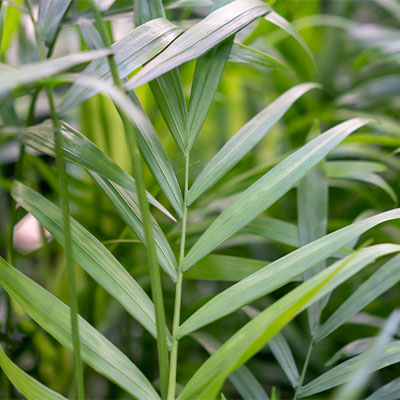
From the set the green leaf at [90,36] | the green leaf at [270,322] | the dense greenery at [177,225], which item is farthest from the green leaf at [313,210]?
the green leaf at [90,36]

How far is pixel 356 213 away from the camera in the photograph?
70 cm

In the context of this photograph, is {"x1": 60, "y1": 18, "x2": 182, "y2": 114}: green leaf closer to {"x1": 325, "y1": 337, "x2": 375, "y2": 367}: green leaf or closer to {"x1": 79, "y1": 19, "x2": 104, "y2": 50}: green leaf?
{"x1": 79, "y1": 19, "x2": 104, "y2": 50}: green leaf

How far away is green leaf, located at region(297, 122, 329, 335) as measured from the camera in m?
0.39

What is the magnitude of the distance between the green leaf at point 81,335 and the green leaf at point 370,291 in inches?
6.4

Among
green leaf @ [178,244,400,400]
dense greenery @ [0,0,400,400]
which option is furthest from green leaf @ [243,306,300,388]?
green leaf @ [178,244,400,400]

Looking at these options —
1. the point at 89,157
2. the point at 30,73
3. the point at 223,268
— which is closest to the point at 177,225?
the point at 223,268

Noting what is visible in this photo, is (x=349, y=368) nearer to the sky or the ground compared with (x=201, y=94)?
nearer to the ground

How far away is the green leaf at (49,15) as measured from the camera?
352 millimetres

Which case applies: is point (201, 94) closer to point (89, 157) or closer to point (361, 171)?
point (89, 157)

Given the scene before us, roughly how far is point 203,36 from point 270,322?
210mm

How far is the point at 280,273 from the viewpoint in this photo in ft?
0.97

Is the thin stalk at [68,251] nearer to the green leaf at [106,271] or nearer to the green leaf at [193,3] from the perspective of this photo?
the green leaf at [106,271]

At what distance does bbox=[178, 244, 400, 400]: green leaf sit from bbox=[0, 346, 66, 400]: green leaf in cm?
9

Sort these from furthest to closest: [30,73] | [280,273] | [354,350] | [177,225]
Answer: [177,225] → [354,350] → [280,273] → [30,73]
